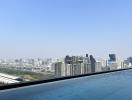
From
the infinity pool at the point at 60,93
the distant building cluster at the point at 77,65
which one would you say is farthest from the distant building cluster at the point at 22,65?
the infinity pool at the point at 60,93

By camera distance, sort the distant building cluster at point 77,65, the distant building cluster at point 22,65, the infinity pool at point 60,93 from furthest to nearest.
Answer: the distant building cluster at point 77,65
the distant building cluster at point 22,65
the infinity pool at point 60,93

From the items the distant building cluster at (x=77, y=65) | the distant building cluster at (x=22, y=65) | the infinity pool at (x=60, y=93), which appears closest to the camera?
the infinity pool at (x=60, y=93)

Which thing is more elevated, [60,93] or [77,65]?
[77,65]

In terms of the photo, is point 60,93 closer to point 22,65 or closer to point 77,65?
point 22,65

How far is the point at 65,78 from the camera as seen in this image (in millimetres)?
5148

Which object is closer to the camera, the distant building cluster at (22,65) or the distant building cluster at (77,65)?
the distant building cluster at (22,65)

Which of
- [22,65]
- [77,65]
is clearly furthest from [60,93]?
[77,65]

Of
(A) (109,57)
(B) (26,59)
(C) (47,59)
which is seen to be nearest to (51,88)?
(B) (26,59)

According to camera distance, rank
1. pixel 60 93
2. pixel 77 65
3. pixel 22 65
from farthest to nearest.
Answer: pixel 77 65 < pixel 22 65 < pixel 60 93

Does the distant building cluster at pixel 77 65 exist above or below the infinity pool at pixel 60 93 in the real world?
above

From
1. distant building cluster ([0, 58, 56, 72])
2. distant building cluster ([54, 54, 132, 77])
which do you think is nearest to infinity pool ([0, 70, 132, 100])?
distant building cluster ([0, 58, 56, 72])

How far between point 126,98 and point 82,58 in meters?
9.02

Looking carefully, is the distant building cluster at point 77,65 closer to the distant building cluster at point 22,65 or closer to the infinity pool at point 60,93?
the distant building cluster at point 22,65

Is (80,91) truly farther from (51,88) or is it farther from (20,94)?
(20,94)
